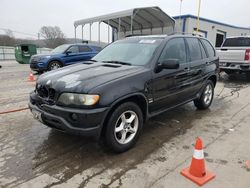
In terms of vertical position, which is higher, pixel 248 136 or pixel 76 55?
pixel 76 55

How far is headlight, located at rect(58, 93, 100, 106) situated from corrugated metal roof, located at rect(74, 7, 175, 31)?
14.0 metres

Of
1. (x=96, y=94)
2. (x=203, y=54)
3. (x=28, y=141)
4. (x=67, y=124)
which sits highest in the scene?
(x=203, y=54)

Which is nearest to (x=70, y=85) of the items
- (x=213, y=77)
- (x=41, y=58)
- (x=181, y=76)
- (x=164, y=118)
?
(x=181, y=76)

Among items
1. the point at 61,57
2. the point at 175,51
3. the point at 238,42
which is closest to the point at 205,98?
the point at 175,51

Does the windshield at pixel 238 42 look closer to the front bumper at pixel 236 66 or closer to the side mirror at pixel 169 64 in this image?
the front bumper at pixel 236 66

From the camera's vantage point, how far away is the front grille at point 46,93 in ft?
10.4

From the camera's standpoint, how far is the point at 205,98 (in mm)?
5738

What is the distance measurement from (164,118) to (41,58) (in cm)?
847

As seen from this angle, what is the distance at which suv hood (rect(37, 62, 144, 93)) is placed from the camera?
3021 mm

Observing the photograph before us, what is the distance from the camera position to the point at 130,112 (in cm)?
339

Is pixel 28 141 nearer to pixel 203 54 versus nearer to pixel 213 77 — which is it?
pixel 203 54

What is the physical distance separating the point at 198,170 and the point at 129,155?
1.03 metres

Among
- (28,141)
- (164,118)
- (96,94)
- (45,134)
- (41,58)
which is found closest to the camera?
(96,94)

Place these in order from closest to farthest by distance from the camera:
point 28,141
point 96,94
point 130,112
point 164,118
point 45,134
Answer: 1. point 96,94
2. point 130,112
3. point 28,141
4. point 45,134
5. point 164,118
